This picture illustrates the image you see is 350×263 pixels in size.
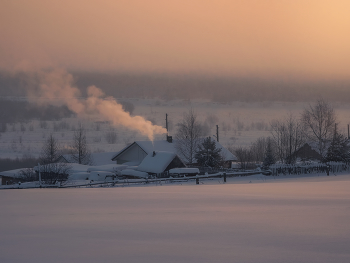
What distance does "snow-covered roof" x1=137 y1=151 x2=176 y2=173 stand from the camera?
50.3 m

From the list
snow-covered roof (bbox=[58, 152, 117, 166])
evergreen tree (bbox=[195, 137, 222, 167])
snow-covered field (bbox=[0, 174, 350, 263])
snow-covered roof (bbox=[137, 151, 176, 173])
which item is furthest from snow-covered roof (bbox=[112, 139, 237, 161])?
snow-covered field (bbox=[0, 174, 350, 263])

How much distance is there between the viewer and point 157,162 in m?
51.2

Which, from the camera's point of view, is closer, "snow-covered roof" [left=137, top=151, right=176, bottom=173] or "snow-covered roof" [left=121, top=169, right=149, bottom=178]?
"snow-covered roof" [left=121, top=169, right=149, bottom=178]

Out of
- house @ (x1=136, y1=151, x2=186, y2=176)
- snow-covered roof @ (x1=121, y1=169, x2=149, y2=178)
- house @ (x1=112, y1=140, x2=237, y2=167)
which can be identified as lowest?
snow-covered roof @ (x1=121, y1=169, x2=149, y2=178)

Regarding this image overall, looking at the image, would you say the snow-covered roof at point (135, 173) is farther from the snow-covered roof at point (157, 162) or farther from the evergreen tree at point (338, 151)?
the evergreen tree at point (338, 151)

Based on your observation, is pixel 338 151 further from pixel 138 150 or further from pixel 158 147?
pixel 138 150

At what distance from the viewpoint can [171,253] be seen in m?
6.79

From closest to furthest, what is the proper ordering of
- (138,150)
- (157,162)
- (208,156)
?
(157,162) < (208,156) < (138,150)

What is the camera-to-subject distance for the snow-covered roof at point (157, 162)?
50266 mm

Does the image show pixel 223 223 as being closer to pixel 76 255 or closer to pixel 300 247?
pixel 300 247

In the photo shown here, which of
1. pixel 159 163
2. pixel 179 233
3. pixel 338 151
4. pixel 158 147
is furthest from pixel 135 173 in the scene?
pixel 179 233

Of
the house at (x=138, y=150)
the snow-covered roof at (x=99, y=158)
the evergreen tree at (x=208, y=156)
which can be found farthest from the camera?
the snow-covered roof at (x=99, y=158)

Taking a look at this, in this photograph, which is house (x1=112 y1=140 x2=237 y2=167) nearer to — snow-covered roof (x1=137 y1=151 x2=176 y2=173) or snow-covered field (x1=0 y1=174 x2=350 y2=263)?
snow-covered roof (x1=137 y1=151 x2=176 y2=173)

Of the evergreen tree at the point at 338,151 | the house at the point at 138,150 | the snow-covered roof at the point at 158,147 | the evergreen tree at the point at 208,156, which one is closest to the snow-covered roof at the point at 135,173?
the evergreen tree at the point at 208,156
